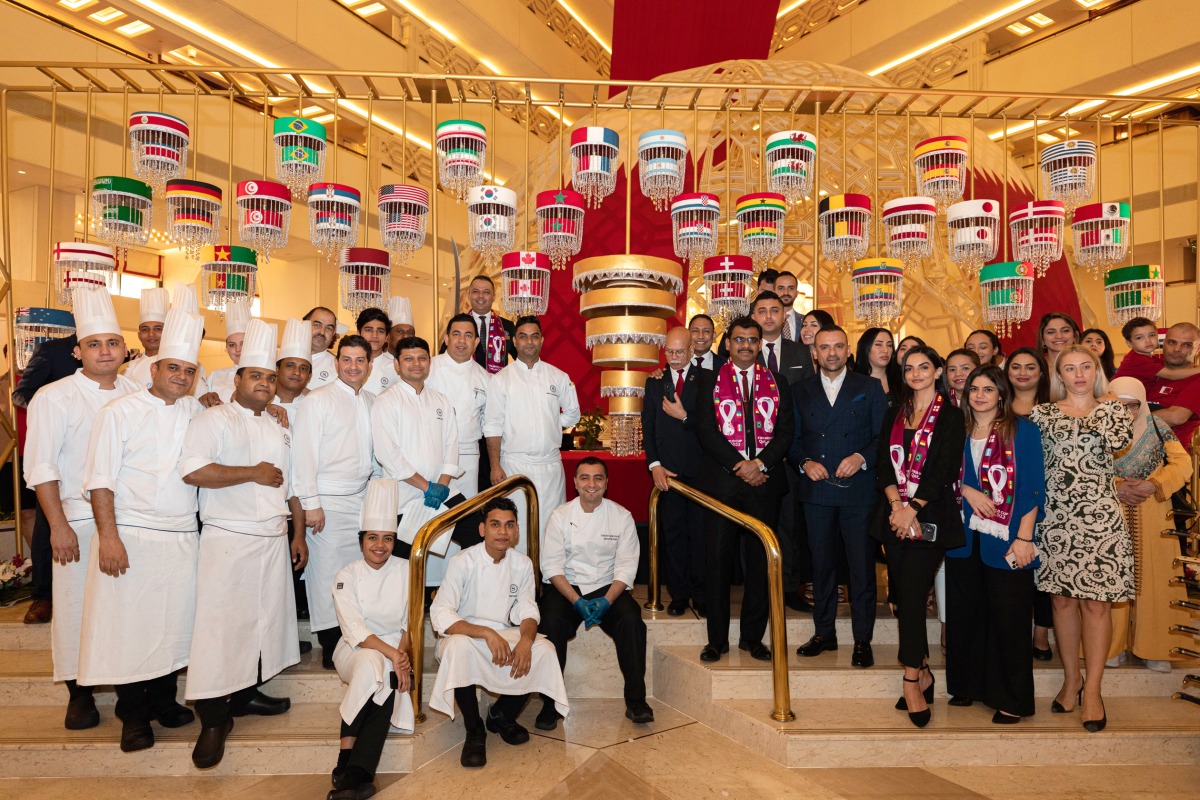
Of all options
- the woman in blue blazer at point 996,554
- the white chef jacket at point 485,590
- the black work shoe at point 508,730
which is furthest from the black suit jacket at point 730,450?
the black work shoe at point 508,730

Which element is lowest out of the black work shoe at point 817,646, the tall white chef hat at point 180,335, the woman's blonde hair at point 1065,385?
the black work shoe at point 817,646

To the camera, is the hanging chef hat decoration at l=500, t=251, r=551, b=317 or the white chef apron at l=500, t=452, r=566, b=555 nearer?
the white chef apron at l=500, t=452, r=566, b=555

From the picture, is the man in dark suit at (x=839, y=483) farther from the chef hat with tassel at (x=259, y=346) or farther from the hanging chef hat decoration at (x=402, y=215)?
the hanging chef hat decoration at (x=402, y=215)

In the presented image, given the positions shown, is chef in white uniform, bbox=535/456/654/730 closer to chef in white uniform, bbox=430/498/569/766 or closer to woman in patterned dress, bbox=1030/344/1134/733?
chef in white uniform, bbox=430/498/569/766

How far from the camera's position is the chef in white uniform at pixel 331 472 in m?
4.11

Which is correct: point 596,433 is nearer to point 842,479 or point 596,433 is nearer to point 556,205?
point 556,205

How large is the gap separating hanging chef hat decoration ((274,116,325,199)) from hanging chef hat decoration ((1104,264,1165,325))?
594 centimetres

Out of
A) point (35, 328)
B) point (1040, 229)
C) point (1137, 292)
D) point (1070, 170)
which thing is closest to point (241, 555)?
point (35, 328)

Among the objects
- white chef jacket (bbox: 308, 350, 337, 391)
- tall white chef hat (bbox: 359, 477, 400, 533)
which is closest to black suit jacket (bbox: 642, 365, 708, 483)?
tall white chef hat (bbox: 359, 477, 400, 533)

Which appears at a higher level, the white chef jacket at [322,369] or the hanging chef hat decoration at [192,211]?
the hanging chef hat decoration at [192,211]

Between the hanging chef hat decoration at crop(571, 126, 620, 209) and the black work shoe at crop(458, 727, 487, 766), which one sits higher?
the hanging chef hat decoration at crop(571, 126, 620, 209)

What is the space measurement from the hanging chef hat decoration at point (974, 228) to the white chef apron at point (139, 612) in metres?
5.25

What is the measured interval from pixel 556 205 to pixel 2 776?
427 cm

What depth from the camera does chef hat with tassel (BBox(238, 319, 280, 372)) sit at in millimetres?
3682
